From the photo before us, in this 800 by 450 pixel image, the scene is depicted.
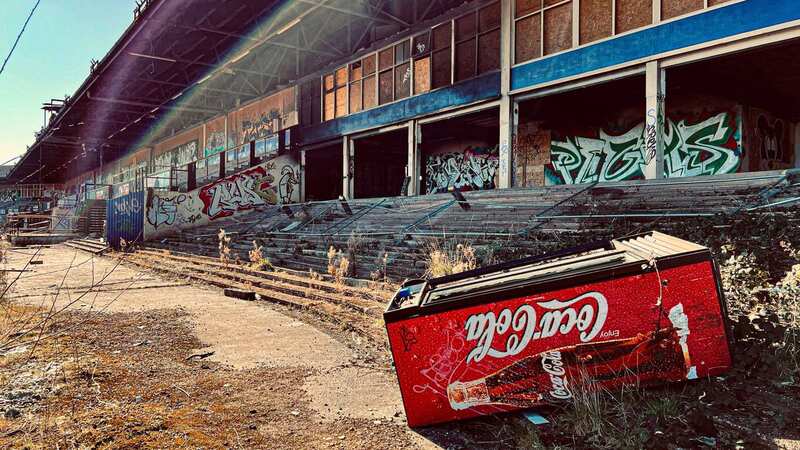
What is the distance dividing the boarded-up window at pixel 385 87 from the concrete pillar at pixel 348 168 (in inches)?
115

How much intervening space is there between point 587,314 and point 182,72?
100 ft

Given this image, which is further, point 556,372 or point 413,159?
point 413,159

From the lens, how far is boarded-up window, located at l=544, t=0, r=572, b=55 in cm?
1416

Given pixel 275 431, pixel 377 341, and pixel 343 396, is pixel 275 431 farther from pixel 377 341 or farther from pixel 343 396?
pixel 377 341

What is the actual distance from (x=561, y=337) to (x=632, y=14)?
13132mm

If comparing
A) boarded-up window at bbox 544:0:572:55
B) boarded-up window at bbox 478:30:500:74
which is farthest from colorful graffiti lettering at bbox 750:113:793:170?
boarded-up window at bbox 478:30:500:74

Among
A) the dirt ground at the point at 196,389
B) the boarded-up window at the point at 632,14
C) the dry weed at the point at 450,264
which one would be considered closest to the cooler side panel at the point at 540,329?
the dirt ground at the point at 196,389

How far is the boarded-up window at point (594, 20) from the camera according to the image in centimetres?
1323

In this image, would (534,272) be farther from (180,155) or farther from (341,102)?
(180,155)

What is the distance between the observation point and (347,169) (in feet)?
73.5

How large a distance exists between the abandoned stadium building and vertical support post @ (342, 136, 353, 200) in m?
0.07

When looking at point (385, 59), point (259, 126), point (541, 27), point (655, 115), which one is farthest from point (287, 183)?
point (655, 115)

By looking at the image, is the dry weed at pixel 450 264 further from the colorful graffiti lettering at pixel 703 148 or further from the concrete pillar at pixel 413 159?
the colorful graffiti lettering at pixel 703 148

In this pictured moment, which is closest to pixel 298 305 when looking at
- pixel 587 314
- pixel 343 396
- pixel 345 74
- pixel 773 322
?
pixel 343 396
